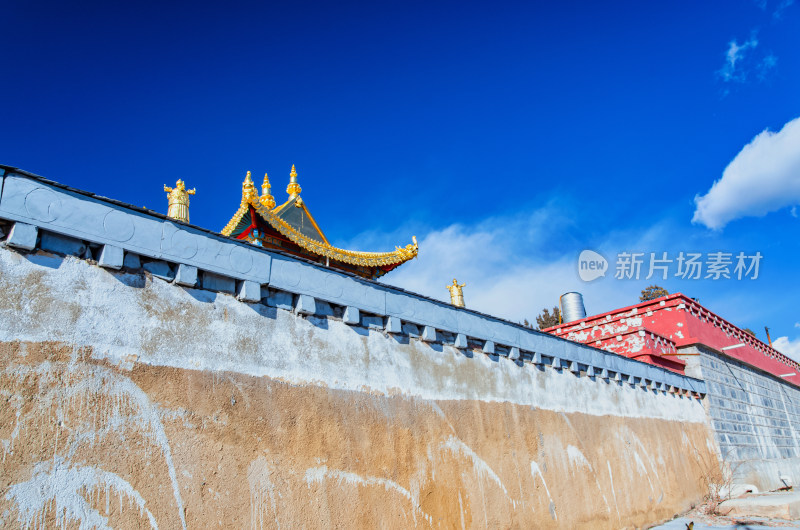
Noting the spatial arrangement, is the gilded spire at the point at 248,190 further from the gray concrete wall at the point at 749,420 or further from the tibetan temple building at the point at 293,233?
the gray concrete wall at the point at 749,420

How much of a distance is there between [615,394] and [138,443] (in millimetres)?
9457

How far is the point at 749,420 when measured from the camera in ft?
52.5

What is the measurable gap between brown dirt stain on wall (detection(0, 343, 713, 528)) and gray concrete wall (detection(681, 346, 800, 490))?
27.7ft

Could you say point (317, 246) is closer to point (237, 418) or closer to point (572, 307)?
point (237, 418)

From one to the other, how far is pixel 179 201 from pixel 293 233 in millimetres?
3480

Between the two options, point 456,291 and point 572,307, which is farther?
point 572,307

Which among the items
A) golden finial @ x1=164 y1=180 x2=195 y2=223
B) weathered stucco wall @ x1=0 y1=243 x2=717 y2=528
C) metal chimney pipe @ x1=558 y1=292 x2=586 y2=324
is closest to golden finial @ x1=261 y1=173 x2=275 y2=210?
golden finial @ x1=164 y1=180 x2=195 y2=223

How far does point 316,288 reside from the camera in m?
5.75

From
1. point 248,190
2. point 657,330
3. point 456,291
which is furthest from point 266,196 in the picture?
point 657,330

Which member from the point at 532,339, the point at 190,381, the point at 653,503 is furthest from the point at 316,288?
the point at 653,503

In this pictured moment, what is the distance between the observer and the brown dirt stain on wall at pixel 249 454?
363 cm

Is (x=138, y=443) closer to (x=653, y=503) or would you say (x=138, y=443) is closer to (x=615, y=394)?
(x=615, y=394)

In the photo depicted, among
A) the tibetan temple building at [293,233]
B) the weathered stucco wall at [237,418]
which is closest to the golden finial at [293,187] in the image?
the tibetan temple building at [293,233]

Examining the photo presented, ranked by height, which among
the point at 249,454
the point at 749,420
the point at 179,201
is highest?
the point at 179,201
